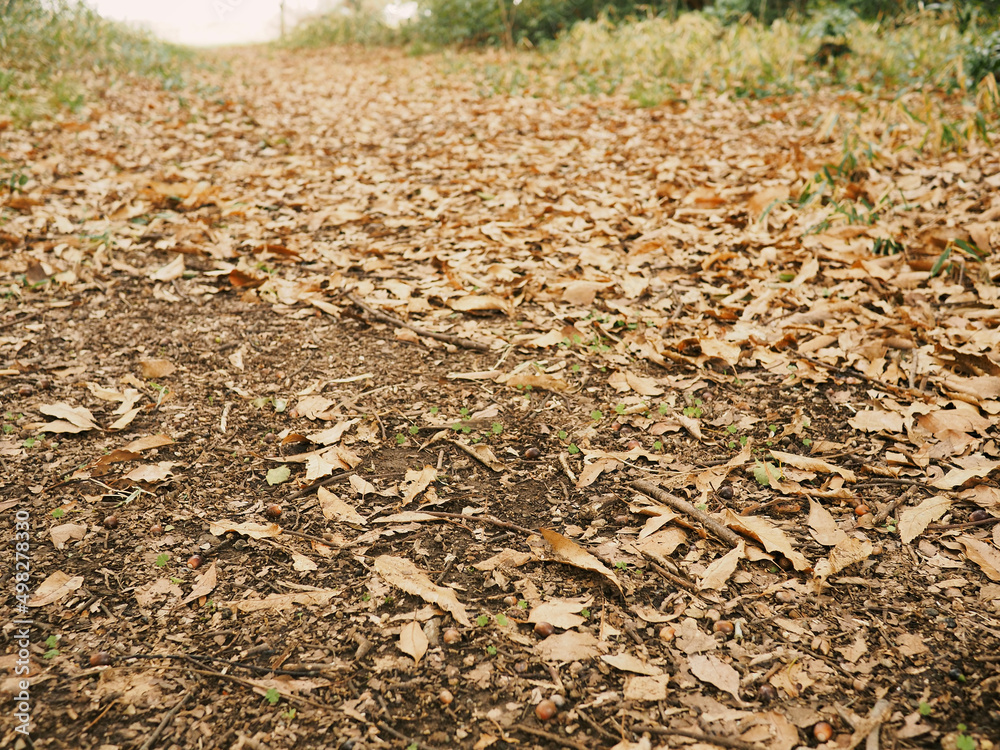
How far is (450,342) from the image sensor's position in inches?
122

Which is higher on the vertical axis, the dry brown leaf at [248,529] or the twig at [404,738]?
the dry brown leaf at [248,529]

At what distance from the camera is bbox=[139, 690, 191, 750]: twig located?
1.48m

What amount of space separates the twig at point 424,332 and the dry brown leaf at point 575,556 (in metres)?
1.22

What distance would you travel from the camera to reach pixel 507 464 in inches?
94.4

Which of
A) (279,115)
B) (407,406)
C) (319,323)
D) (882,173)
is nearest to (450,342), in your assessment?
(407,406)

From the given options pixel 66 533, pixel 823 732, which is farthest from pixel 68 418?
pixel 823 732

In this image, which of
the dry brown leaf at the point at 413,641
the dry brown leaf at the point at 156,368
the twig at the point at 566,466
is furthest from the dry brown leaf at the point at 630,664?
the dry brown leaf at the point at 156,368

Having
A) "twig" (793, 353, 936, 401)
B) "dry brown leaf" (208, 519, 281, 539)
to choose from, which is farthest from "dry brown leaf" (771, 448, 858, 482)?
"dry brown leaf" (208, 519, 281, 539)

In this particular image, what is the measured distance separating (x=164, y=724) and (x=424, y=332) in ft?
6.49

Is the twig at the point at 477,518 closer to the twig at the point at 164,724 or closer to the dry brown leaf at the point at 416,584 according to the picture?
the dry brown leaf at the point at 416,584

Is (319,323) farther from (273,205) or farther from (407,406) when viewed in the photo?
(273,205)

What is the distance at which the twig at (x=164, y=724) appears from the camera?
1485 millimetres

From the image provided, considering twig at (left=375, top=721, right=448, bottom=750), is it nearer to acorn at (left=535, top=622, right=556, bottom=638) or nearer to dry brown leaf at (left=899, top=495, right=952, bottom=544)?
acorn at (left=535, top=622, right=556, bottom=638)

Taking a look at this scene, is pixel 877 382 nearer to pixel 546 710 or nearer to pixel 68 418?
pixel 546 710
